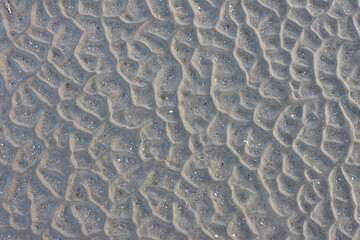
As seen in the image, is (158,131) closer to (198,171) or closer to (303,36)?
(198,171)

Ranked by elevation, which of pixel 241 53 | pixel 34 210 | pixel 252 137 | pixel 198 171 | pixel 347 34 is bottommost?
pixel 34 210

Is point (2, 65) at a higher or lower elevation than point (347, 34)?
lower

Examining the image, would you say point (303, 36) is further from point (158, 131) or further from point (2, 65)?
point (2, 65)

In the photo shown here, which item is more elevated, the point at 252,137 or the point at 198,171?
the point at 252,137

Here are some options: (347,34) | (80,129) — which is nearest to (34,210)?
(80,129)

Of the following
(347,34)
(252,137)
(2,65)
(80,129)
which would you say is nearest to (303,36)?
(347,34)
